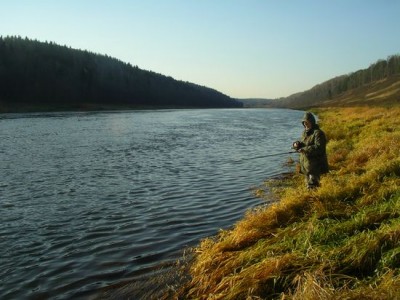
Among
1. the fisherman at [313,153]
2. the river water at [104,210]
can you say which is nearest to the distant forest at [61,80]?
the river water at [104,210]

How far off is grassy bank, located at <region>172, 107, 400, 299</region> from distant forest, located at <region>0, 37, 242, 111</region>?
91.8 m

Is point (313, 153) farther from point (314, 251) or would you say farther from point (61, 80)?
point (61, 80)

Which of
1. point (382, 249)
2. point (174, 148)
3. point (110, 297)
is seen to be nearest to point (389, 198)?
point (382, 249)

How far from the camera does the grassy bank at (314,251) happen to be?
228 inches

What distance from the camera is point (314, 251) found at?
667 cm

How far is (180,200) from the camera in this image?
13859 millimetres

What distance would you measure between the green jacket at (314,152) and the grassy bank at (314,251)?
1275 mm

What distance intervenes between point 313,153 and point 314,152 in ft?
0.14

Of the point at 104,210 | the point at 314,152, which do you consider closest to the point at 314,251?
the point at 314,152

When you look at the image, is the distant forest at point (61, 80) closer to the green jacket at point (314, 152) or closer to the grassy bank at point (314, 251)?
the green jacket at point (314, 152)

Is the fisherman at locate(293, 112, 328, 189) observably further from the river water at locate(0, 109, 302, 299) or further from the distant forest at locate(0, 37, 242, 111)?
the distant forest at locate(0, 37, 242, 111)

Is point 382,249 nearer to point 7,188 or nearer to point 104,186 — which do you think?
point 104,186

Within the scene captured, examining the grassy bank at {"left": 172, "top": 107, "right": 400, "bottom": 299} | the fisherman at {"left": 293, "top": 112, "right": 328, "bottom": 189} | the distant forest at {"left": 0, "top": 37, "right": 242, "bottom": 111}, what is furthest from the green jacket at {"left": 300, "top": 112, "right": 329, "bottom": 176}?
the distant forest at {"left": 0, "top": 37, "right": 242, "bottom": 111}

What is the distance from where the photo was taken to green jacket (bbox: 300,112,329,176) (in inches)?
472
